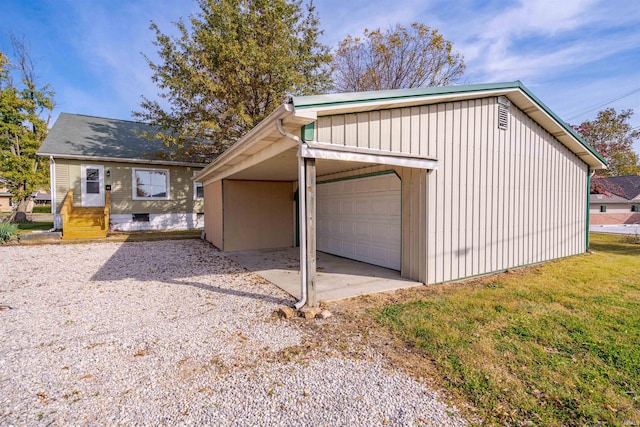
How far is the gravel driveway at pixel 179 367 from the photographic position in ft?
7.00

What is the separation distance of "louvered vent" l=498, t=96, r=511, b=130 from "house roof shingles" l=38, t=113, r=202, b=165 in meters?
13.1

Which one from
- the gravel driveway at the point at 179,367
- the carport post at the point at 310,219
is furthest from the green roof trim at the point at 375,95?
the gravel driveway at the point at 179,367

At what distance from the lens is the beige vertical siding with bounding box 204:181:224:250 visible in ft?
29.6

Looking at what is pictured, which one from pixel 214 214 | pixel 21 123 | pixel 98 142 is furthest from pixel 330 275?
pixel 21 123

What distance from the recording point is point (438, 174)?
206 inches

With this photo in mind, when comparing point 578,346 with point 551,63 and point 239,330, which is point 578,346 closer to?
point 239,330

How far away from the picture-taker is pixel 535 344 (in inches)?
123

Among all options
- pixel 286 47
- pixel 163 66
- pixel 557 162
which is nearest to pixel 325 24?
pixel 286 47

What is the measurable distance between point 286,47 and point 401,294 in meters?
11.6

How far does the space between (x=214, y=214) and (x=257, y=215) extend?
173 cm

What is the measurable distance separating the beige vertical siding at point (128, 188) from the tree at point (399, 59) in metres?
9.76

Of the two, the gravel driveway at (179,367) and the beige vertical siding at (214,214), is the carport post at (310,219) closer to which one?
the gravel driveway at (179,367)

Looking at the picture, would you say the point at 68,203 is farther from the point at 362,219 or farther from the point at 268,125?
the point at 268,125

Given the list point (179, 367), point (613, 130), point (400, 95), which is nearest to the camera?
point (179, 367)
